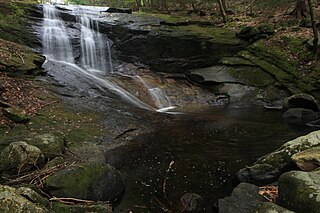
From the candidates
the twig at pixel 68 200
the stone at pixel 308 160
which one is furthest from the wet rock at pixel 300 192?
the twig at pixel 68 200

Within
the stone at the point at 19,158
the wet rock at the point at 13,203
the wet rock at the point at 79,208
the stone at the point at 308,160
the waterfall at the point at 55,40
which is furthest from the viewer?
the waterfall at the point at 55,40

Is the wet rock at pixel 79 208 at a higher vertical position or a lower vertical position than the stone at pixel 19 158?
lower

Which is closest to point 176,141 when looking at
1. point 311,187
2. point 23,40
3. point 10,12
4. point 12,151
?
point 12,151

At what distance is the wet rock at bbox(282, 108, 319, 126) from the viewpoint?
11766 mm

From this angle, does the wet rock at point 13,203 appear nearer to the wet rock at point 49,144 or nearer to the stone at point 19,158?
the stone at point 19,158

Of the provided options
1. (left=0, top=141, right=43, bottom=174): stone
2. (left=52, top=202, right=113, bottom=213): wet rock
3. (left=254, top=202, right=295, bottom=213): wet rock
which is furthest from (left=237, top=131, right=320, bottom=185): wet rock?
(left=0, top=141, right=43, bottom=174): stone

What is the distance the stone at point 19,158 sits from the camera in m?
6.29

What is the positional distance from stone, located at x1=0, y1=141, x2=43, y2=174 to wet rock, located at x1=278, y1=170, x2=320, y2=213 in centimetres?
507

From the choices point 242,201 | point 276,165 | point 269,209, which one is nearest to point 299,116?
point 276,165

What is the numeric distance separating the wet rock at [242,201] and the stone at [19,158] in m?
4.15

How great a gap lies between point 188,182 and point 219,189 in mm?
741

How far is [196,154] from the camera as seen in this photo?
8.64 m

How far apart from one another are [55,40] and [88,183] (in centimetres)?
1509

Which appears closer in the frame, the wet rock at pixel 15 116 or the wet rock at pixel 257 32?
the wet rock at pixel 15 116
